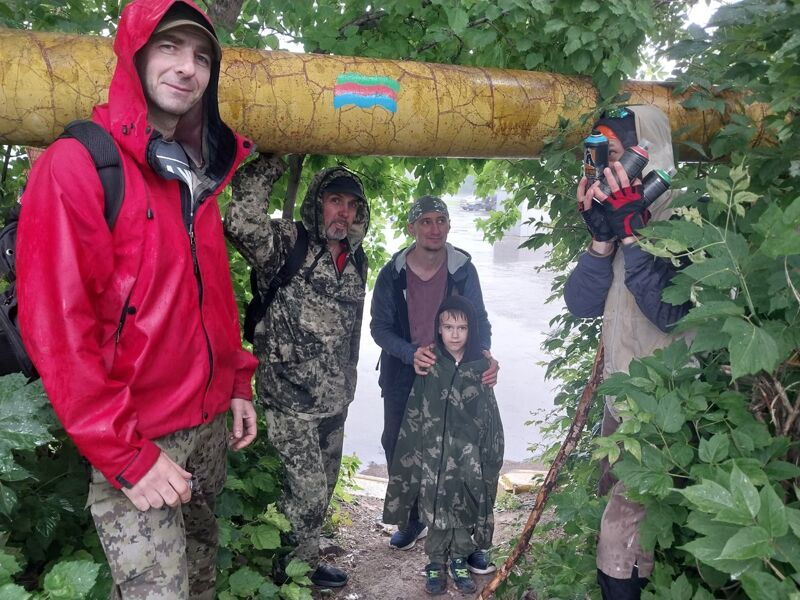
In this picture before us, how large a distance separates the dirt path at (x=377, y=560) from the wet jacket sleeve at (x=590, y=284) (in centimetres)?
198

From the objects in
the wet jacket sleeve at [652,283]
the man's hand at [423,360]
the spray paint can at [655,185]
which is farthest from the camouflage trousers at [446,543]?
the spray paint can at [655,185]

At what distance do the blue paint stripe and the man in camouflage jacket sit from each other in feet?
2.65

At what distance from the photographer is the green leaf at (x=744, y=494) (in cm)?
120

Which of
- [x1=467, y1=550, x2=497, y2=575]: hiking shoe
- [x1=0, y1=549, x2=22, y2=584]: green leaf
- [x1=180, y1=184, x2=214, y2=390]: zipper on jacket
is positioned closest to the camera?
[x1=0, y1=549, x2=22, y2=584]: green leaf

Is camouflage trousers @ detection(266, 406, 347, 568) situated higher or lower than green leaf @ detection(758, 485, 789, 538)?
lower

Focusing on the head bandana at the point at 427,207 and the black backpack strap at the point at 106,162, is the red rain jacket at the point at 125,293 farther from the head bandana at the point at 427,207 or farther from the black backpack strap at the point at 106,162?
the head bandana at the point at 427,207

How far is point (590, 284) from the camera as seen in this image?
2475mm

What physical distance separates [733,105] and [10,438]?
3037 millimetres

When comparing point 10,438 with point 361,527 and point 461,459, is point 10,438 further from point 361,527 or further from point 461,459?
point 361,527

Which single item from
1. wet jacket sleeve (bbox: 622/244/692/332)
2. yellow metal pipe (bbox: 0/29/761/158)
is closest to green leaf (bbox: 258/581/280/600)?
yellow metal pipe (bbox: 0/29/761/158)

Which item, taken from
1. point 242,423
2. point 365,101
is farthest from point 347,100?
point 242,423

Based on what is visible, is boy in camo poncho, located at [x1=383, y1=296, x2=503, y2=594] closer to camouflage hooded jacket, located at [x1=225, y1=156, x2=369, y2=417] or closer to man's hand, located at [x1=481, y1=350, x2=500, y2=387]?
man's hand, located at [x1=481, y1=350, x2=500, y2=387]

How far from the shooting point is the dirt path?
3.73 meters

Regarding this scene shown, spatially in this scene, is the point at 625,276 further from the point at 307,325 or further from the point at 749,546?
the point at 307,325
